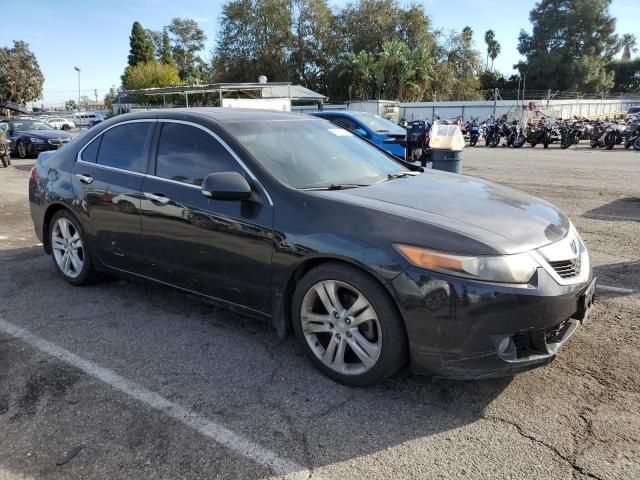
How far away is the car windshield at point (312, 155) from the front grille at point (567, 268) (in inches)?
52.4

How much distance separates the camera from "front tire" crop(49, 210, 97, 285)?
4.63 metres

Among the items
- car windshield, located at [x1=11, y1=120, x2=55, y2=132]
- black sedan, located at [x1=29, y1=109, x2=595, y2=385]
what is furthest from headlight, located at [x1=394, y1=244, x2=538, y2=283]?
car windshield, located at [x1=11, y1=120, x2=55, y2=132]

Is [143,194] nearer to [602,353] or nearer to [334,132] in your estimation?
[334,132]

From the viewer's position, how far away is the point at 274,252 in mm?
3180

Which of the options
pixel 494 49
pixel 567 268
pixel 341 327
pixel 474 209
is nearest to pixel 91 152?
pixel 341 327

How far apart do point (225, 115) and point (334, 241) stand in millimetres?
1628

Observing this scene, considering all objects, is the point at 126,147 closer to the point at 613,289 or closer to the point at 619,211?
the point at 613,289

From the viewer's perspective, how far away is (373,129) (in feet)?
39.1

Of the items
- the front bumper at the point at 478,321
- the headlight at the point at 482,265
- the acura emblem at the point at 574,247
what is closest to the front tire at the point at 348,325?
the front bumper at the point at 478,321

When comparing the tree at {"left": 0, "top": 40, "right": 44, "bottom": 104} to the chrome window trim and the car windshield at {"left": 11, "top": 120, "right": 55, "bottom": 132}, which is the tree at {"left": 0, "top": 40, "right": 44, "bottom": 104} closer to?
the car windshield at {"left": 11, "top": 120, "right": 55, "bottom": 132}

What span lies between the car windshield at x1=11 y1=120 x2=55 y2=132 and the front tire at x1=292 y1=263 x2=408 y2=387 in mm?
19686

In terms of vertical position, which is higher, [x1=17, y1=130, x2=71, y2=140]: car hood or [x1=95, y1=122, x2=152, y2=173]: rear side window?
[x1=17, y1=130, x2=71, y2=140]: car hood

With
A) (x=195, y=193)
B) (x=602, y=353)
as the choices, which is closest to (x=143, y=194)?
(x=195, y=193)

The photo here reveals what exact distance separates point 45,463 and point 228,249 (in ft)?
5.11
